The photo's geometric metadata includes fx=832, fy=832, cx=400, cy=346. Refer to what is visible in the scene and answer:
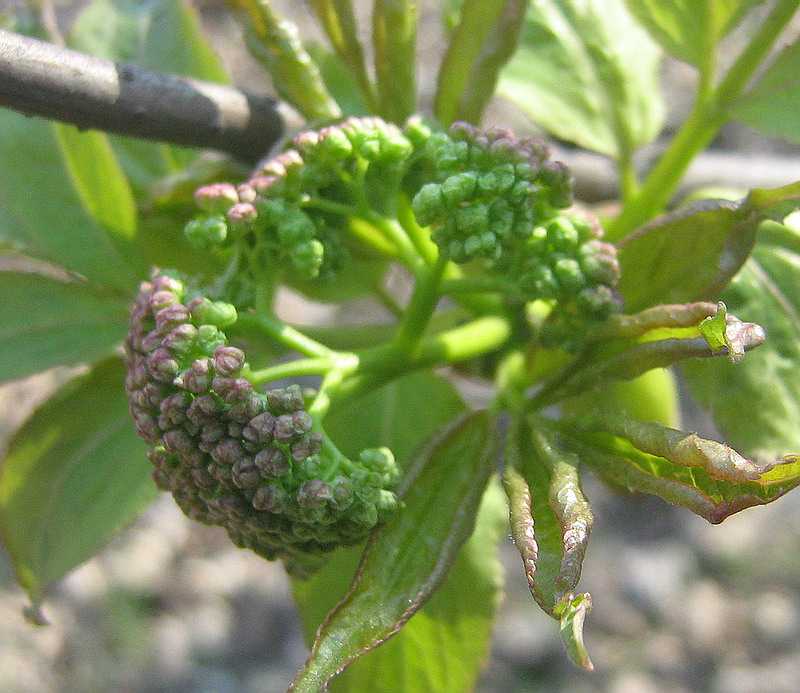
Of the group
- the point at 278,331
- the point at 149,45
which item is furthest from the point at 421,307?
the point at 149,45

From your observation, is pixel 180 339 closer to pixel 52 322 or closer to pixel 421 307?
pixel 421 307

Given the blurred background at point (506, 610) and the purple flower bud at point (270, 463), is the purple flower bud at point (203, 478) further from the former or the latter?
the blurred background at point (506, 610)

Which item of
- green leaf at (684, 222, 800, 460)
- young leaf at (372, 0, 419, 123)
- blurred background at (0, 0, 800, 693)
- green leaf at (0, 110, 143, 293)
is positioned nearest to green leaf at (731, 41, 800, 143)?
green leaf at (684, 222, 800, 460)

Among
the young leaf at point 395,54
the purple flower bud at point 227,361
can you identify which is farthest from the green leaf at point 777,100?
the purple flower bud at point 227,361

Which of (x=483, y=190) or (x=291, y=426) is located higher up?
(x=483, y=190)

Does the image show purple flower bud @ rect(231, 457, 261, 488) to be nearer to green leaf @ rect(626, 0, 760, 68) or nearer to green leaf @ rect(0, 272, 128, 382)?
green leaf @ rect(0, 272, 128, 382)

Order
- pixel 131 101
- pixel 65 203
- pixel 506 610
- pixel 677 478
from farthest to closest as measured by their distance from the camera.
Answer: pixel 506 610
pixel 65 203
pixel 131 101
pixel 677 478

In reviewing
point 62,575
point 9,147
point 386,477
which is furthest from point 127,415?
point 386,477
